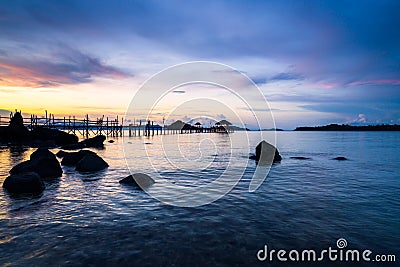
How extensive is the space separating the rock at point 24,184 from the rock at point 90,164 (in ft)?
18.6

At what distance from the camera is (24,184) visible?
10.5m

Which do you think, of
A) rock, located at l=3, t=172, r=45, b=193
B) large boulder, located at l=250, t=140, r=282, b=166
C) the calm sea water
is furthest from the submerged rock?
large boulder, located at l=250, t=140, r=282, b=166

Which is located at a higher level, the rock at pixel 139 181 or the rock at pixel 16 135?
the rock at pixel 16 135

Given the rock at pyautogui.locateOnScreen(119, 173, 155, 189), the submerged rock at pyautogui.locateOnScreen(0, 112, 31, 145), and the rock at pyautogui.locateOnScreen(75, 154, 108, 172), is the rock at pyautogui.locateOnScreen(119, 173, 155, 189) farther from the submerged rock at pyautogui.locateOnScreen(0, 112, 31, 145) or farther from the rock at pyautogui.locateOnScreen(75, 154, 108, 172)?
the submerged rock at pyautogui.locateOnScreen(0, 112, 31, 145)

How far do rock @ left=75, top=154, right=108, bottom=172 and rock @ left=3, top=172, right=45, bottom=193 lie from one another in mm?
5684

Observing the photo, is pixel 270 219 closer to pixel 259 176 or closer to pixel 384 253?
pixel 384 253

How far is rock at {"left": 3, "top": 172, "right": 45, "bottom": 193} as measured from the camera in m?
10.5

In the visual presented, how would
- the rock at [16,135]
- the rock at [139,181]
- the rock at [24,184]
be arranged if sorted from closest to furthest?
the rock at [24,184]
the rock at [139,181]
the rock at [16,135]

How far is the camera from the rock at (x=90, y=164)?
16750 millimetres

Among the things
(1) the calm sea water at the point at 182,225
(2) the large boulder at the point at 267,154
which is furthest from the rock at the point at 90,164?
(2) the large boulder at the point at 267,154

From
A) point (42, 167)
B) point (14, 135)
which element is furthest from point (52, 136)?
point (42, 167)

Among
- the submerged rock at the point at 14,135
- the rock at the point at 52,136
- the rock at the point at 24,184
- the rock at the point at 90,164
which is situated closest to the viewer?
the rock at the point at 24,184

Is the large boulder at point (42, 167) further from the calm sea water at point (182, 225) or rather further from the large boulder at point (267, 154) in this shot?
the large boulder at point (267, 154)

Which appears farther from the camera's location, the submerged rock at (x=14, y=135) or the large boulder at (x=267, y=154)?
the submerged rock at (x=14, y=135)
